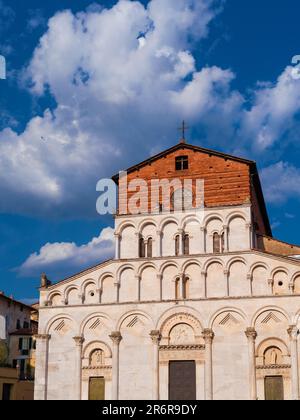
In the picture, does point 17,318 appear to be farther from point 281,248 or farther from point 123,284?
point 281,248

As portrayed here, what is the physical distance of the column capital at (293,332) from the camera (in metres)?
31.4

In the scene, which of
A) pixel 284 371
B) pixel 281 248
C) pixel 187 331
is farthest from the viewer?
pixel 281 248

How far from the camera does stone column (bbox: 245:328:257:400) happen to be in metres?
31.2

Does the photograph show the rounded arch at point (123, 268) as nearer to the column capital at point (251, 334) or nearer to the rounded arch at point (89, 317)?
the rounded arch at point (89, 317)

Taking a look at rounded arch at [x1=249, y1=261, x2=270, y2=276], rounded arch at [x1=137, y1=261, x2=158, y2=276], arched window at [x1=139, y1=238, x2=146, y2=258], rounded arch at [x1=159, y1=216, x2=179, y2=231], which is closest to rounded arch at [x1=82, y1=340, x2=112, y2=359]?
rounded arch at [x1=137, y1=261, x2=158, y2=276]

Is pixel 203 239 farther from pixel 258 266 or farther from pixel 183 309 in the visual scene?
pixel 183 309

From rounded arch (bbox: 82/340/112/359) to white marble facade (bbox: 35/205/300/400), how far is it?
6cm

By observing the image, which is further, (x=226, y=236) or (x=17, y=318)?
(x=17, y=318)

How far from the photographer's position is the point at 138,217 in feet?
120

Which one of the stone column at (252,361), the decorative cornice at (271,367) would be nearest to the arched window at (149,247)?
the stone column at (252,361)

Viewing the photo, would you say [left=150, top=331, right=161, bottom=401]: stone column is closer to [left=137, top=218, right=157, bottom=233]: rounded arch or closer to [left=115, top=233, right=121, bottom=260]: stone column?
[left=115, top=233, right=121, bottom=260]: stone column

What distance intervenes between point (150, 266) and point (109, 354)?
5.50m

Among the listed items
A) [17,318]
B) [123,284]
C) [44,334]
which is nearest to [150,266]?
[123,284]

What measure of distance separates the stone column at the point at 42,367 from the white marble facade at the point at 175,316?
6cm
